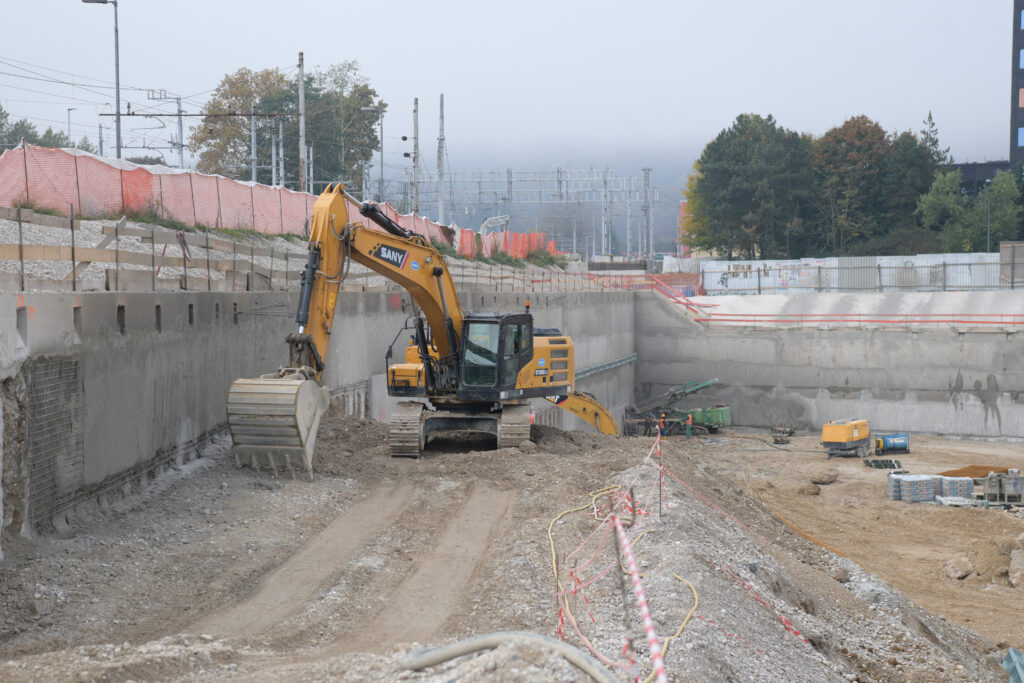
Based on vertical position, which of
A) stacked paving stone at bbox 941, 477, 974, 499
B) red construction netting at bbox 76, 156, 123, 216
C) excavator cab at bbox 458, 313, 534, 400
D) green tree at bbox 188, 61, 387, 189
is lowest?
stacked paving stone at bbox 941, 477, 974, 499

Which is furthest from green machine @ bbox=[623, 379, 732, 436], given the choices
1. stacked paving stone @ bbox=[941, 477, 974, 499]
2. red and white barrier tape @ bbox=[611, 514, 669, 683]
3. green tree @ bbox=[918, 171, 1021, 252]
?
green tree @ bbox=[918, 171, 1021, 252]

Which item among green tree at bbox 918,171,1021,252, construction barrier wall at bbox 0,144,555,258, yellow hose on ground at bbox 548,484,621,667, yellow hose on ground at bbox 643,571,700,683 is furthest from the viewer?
green tree at bbox 918,171,1021,252

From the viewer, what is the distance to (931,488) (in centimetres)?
2677

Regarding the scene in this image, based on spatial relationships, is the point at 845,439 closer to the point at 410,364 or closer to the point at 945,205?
the point at 410,364

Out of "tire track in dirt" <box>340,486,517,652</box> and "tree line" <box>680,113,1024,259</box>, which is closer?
"tire track in dirt" <box>340,486,517,652</box>

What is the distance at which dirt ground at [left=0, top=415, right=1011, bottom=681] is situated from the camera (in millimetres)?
8164

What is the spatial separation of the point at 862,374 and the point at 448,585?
114ft

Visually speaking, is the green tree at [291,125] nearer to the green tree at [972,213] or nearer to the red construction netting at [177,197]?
the red construction netting at [177,197]

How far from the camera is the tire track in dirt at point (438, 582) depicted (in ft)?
29.5

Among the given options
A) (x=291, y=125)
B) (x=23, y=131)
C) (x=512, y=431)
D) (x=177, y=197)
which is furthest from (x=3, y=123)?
(x=512, y=431)

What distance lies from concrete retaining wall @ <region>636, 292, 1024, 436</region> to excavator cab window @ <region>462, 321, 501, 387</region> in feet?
88.8

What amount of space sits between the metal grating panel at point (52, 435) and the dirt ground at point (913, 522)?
1326cm

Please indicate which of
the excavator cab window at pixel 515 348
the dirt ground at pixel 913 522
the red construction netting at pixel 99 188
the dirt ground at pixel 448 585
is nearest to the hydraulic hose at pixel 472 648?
the dirt ground at pixel 448 585

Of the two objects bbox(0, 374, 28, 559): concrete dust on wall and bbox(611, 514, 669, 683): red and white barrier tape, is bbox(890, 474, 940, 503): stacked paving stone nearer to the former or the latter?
bbox(611, 514, 669, 683): red and white barrier tape
